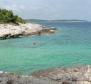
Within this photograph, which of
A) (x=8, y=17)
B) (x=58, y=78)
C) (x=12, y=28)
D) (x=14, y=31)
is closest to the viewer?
(x=58, y=78)

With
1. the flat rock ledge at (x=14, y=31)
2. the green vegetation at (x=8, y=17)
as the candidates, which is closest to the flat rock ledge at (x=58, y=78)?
the flat rock ledge at (x=14, y=31)

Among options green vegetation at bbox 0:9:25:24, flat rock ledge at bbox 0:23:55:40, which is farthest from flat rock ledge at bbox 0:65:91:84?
green vegetation at bbox 0:9:25:24

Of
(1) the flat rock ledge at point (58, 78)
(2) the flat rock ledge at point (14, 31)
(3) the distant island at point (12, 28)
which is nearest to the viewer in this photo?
(1) the flat rock ledge at point (58, 78)

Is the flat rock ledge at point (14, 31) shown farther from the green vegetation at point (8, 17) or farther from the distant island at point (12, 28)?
the green vegetation at point (8, 17)

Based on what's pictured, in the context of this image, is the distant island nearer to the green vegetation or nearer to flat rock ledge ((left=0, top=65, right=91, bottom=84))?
the green vegetation

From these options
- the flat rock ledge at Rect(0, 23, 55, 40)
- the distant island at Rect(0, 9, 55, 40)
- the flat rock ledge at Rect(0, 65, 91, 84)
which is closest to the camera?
the flat rock ledge at Rect(0, 65, 91, 84)

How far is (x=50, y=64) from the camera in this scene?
24891mm

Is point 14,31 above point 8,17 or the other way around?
the other way around

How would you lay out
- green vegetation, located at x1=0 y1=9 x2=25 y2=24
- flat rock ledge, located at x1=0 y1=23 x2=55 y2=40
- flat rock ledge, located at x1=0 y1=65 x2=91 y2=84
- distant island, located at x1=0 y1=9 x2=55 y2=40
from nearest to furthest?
flat rock ledge, located at x1=0 y1=65 x2=91 y2=84 → flat rock ledge, located at x1=0 y1=23 x2=55 y2=40 → distant island, located at x1=0 y1=9 x2=55 y2=40 → green vegetation, located at x1=0 y1=9 x2=25 y2=24

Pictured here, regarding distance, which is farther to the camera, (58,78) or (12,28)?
(12,28)

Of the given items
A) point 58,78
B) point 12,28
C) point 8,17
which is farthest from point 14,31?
point 58,78

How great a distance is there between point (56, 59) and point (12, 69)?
5.38 meters

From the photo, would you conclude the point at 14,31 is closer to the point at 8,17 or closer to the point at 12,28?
the point at 12,28

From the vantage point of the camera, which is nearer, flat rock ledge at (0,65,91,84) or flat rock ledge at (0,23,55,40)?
flat rock ledge at (0,65,91,84)
